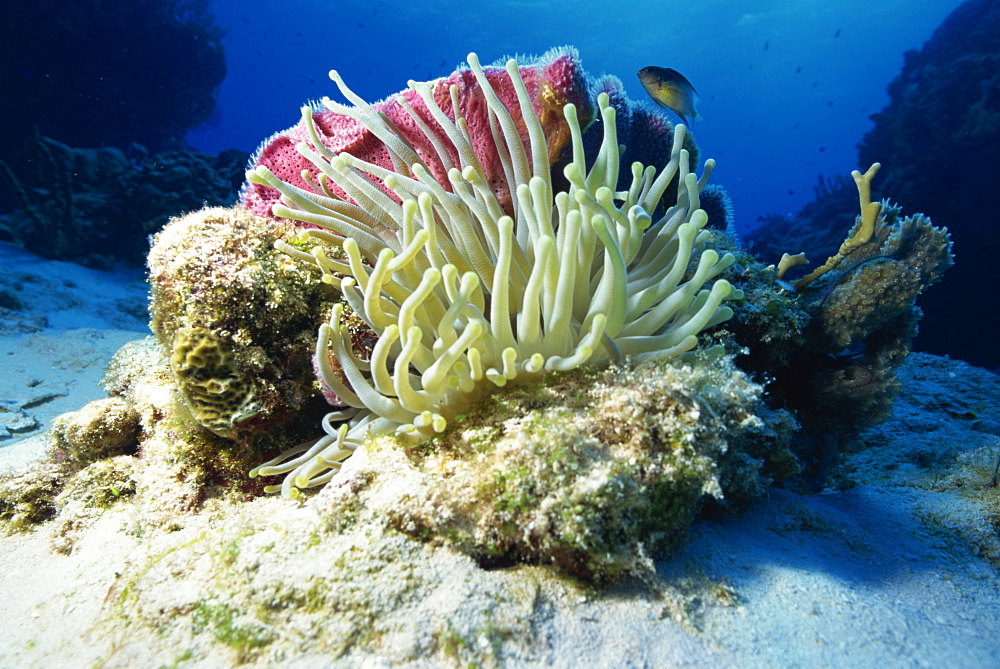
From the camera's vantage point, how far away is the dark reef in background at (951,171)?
409 inches

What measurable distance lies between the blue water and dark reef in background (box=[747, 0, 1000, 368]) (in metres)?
29.2

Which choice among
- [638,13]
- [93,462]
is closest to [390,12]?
[638,13]

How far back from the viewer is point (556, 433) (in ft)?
4.87

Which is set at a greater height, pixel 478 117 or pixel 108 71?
pixel 108 71

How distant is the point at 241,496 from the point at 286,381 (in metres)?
0.60

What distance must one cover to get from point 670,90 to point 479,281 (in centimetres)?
309

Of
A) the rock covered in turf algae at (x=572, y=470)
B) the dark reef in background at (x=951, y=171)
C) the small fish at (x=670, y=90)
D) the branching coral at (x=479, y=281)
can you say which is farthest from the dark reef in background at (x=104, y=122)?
the dark reef in background at (x=951, y=171)

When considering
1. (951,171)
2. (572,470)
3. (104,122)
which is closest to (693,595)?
(572,470)

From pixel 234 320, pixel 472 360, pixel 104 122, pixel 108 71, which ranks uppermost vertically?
pixel 108 71

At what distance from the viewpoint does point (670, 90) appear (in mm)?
3955

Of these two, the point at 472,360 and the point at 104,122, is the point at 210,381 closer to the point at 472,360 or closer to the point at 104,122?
the point at 472,360

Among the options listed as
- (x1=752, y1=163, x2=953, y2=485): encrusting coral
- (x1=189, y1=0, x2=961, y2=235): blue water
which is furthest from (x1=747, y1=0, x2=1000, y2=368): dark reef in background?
(x1=189, y1=0, x2=961, y2=235): blue water

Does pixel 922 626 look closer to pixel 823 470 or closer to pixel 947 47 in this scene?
pixel 823 470

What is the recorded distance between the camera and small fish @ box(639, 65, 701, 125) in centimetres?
394
